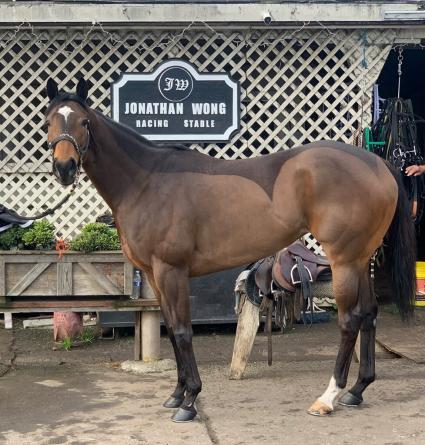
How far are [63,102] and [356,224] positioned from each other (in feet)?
6.55

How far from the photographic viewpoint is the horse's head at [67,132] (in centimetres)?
389

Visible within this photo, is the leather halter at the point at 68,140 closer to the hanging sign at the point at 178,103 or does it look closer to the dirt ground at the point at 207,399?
the dirt ground at the point at 207,399

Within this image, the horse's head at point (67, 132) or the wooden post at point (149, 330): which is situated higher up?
the horse's head at point (67, 132)

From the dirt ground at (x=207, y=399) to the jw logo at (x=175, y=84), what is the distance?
278 cm

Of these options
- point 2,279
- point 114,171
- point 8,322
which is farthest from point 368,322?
point 8,322

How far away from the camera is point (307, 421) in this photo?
4047 mm

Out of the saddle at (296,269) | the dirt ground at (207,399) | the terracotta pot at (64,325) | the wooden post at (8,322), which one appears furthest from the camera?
the wooden post at (8,322)

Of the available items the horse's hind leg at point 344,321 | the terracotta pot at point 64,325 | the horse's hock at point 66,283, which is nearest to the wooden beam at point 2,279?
the horse's hock at point 66,283

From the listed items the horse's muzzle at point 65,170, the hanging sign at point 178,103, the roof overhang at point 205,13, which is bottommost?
the horse's muzzle at point 65,170

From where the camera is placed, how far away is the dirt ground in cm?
383

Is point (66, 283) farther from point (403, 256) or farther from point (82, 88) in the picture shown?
point (403, 256)

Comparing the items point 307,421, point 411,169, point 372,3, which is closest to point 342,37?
point 372,3

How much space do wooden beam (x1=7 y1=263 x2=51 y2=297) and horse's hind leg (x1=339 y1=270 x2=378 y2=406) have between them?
2442mm

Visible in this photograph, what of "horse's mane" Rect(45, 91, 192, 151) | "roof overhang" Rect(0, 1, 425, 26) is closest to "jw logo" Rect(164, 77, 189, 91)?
"roof overhang" Rect(0, 1, 425, 26)
